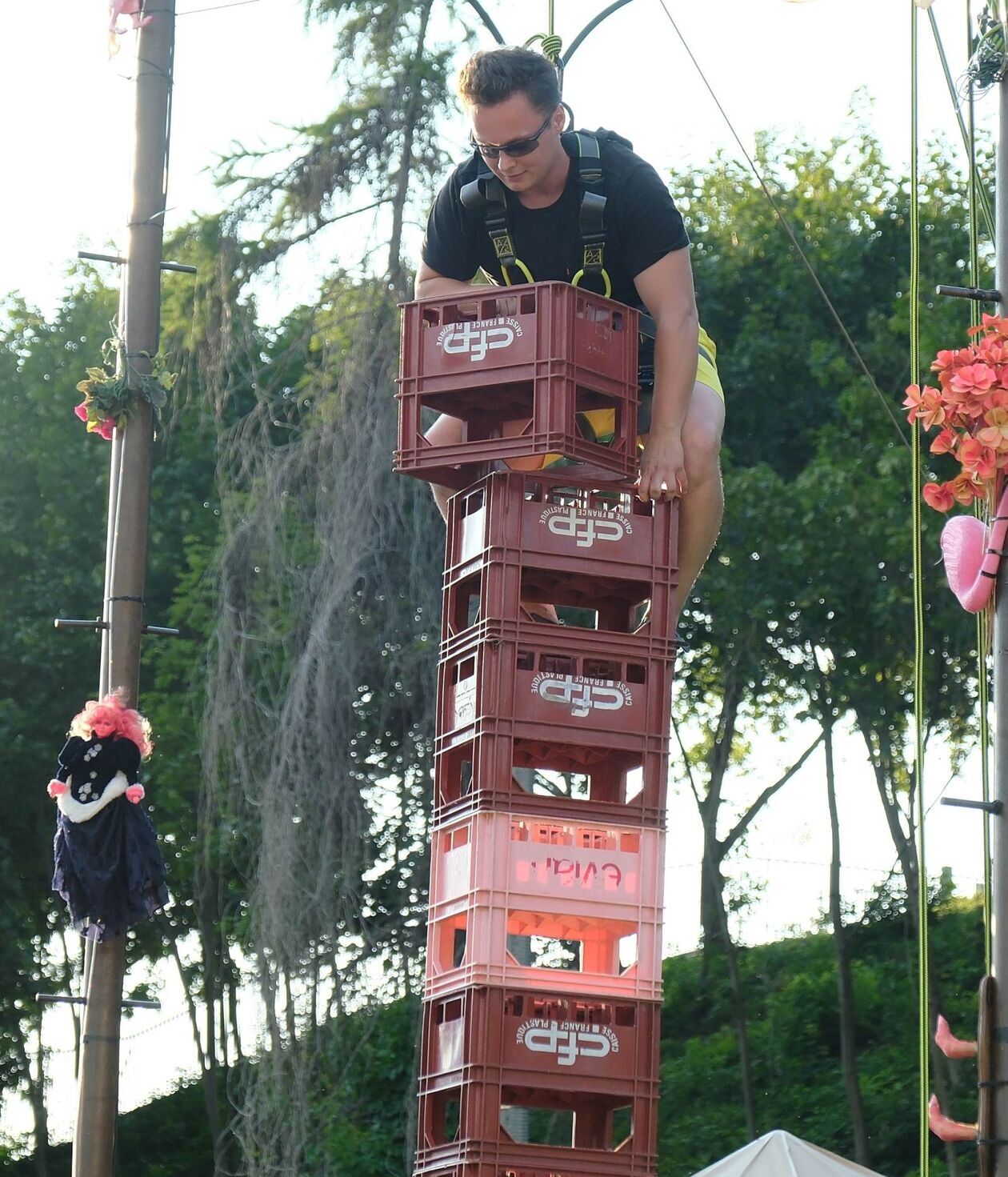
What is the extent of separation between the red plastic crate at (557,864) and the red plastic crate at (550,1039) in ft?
0.88

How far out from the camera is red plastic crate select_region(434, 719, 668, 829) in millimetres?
5590

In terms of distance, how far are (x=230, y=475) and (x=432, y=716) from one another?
2.36 meters

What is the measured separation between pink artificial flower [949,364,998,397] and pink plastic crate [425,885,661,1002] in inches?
85.9

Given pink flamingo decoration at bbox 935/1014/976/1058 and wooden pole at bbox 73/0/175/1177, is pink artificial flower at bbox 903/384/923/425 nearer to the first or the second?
pink flamingo decoration at bbox 935/1014/976/1058

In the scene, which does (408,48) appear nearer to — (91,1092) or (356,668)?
(356,668)

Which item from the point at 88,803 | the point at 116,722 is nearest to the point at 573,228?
the point at 116,722

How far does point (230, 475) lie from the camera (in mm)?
14375

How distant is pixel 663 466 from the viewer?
5.93 meters

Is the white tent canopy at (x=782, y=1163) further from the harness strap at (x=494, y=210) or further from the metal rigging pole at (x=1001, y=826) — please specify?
the harness strap at (x=494, y=210)

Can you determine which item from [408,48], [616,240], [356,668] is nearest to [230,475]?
[356,668]

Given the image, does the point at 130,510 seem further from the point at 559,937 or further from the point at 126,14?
the point at 559,937

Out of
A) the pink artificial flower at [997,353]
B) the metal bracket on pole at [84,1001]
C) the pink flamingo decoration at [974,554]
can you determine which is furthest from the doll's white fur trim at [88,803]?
the pink artificial flower at [997,353]

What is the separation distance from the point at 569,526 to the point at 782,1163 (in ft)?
22.4

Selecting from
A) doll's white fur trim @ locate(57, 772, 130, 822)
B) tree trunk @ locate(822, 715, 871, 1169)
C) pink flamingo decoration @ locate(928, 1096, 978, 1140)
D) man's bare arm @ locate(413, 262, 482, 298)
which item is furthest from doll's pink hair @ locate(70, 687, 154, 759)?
tree trunk @ locate(822, 715, 871, 1169)
